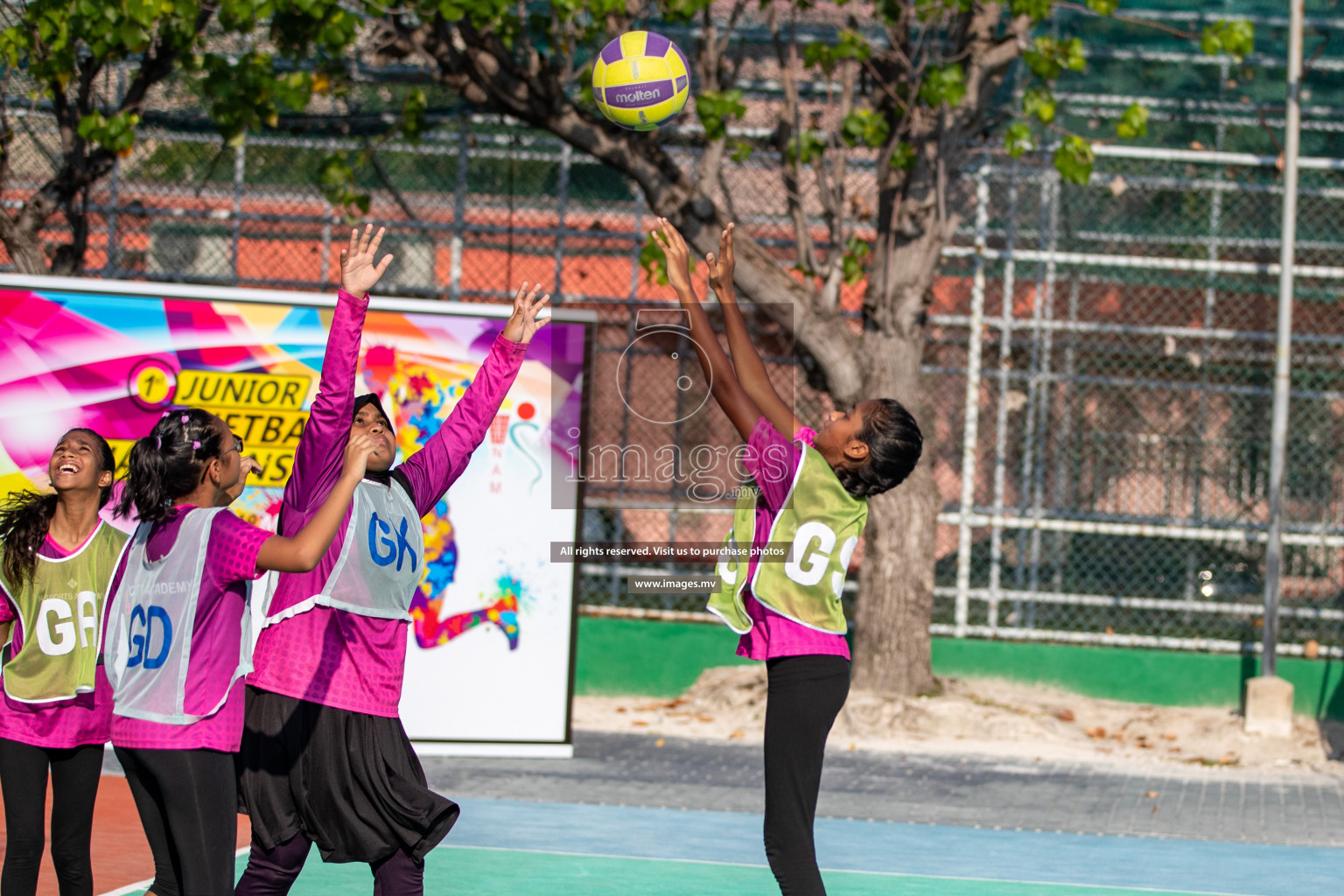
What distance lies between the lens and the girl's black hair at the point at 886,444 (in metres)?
4.36

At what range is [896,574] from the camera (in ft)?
34.4

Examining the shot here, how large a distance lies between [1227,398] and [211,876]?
931 cm

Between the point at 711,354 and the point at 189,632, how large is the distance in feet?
5.70

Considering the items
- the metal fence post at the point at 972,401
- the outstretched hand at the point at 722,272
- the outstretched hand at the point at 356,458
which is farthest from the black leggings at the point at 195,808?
the metal fence post at the point at 972,401

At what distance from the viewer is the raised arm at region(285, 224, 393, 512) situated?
426cm

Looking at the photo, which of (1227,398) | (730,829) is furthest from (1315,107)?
(730,829)

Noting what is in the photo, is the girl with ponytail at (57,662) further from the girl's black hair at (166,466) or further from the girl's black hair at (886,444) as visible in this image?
the girl's black hair at (886,444)

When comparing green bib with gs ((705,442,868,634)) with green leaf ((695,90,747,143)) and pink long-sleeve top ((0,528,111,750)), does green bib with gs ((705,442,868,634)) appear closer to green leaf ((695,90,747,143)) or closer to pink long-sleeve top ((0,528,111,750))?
pink long-sleeve top ((0,528,111,750))

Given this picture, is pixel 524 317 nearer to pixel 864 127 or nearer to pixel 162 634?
pixel 162 634

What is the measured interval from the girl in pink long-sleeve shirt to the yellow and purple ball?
8.04ft

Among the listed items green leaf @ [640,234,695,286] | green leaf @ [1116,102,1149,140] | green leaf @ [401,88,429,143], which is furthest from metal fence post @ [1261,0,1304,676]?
green leaf @ [401,88,429,143]

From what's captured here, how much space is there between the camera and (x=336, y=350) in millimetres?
4254

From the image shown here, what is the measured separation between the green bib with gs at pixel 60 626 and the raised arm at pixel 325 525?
116 centimetres

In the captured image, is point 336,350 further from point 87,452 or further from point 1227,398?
point 1227,398
